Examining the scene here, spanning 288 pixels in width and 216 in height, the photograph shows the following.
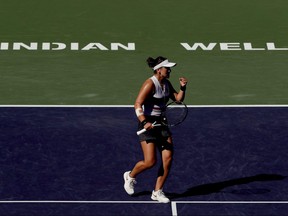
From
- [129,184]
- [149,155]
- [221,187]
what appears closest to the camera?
[149,155]

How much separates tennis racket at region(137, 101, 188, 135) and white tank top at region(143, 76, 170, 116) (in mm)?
122

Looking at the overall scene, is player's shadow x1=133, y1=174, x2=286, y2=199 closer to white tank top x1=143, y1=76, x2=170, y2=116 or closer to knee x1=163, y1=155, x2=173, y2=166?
knee x1=163, y1=155, x2=173, y2=166

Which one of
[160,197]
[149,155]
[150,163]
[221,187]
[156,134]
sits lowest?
[160,197]

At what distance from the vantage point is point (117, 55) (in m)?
30.9

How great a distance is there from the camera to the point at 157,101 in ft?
68.5

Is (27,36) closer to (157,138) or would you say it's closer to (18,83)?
(18,83)

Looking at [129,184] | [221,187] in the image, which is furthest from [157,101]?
[221,187]

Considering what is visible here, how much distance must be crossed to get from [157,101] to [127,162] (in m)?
2.65

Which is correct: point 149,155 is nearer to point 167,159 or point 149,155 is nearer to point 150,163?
point 150,163

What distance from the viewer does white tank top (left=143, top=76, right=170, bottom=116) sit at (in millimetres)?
20812

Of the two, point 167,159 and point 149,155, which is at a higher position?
point 149,155

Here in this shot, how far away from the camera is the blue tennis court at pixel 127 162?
20922 mm

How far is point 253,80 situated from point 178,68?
211 cm

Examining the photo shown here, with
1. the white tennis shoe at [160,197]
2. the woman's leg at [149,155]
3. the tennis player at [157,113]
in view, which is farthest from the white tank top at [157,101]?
the white tennis shoe at [160,197]
